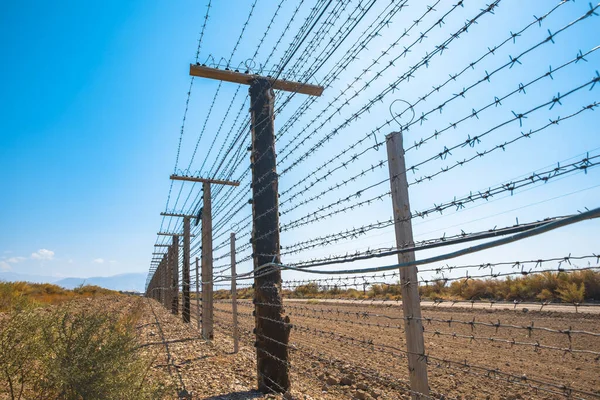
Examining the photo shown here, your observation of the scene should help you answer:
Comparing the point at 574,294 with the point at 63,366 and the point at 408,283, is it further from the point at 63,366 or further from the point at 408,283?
the point at 63,366

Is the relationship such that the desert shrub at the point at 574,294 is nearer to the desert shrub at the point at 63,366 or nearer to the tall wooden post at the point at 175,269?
the tall wooden post at the point at 175,269

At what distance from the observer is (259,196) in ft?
15.2

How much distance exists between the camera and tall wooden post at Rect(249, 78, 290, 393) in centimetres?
429

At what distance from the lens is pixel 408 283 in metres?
2.17

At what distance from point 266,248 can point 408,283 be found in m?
2.49

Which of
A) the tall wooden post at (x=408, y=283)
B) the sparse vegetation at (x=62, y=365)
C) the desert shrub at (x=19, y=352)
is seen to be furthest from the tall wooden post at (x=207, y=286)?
the tall wooden post at (x=408, y=283)

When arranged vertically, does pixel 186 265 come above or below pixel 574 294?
above

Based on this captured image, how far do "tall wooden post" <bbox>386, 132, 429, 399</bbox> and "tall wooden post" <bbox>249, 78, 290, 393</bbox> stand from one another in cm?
207

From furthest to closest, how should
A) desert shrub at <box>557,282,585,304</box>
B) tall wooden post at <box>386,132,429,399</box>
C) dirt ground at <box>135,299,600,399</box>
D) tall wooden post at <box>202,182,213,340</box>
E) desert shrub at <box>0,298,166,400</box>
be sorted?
desert shrub at <box>557,282,585,304</box>
tall wooden post at <box>202,182,213,340</box>
dirt ground at <box>135,299,600,399</box>
desert shrub at <box>0,298,166,400</box>
tall wooden post at <box>386,132,429,399</box>

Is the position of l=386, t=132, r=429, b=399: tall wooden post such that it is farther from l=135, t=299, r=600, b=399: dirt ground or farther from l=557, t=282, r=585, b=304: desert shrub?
l=557, t=282, r=585, b=304: desert shrub

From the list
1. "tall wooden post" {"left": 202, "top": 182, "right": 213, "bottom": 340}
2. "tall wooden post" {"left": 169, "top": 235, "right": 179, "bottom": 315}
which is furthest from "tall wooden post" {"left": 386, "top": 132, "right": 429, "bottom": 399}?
"tall wooden post" {"left": 169, "top": 235, "right": 179, "bottom": 315}

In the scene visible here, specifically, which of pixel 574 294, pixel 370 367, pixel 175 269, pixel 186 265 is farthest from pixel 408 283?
pixel 574 294

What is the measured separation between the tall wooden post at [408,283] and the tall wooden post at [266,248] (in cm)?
207

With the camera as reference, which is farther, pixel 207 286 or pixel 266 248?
pixel 207 286
